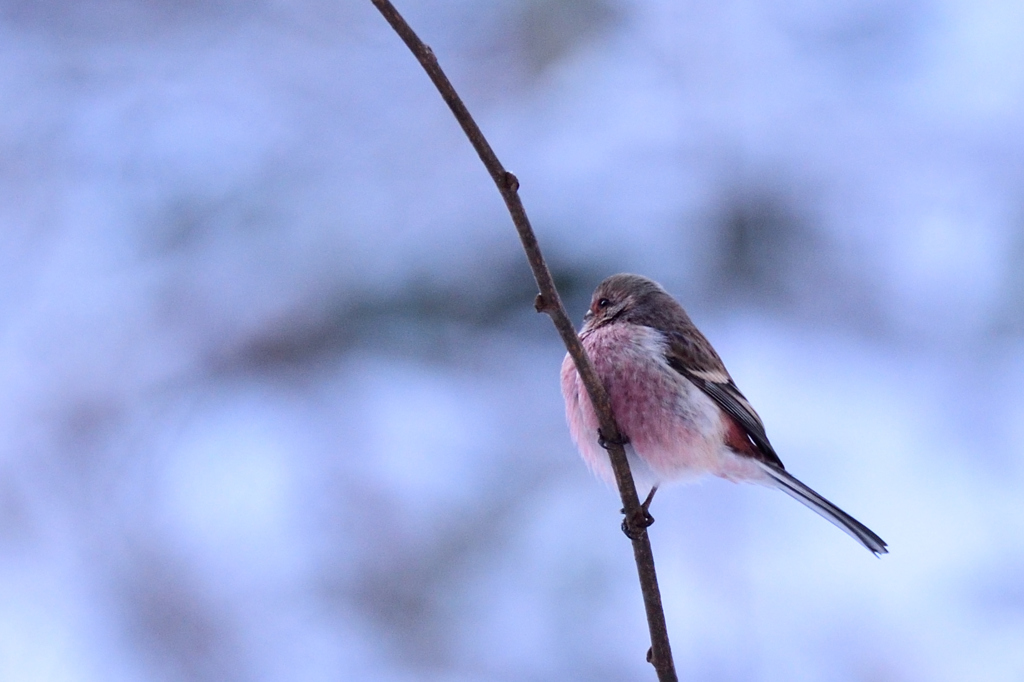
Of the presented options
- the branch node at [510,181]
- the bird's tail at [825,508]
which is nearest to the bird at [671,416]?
the bird's tail at [825,508]

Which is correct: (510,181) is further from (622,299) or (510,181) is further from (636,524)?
(622,299)

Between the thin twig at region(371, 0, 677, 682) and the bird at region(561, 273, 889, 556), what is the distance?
2.91 feet

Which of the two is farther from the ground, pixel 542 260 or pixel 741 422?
pixel 741 422

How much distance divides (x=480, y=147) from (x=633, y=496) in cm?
105

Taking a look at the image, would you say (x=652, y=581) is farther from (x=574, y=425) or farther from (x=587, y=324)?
(x=587, y=324)

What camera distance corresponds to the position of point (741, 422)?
377 centimetres

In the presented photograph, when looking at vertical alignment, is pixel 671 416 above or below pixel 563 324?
above

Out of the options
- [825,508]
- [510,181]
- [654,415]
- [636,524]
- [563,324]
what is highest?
[654,415]

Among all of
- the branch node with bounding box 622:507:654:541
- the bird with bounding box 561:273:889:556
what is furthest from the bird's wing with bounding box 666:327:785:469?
the branch node with bounding box 622:507:654:541

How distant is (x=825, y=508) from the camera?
3371 mm

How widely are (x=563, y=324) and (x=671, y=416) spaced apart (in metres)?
1.55

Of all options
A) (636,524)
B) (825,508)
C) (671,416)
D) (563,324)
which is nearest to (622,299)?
(671,416)

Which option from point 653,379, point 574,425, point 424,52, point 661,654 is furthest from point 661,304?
point 424,52

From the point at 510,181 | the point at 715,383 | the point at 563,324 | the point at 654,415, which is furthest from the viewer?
the point at 715,383
